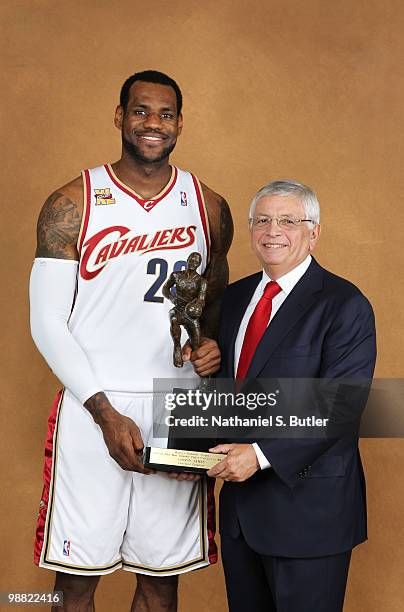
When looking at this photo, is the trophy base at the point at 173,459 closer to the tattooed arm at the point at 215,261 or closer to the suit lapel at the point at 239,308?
the suit lapel at the point at 239,308

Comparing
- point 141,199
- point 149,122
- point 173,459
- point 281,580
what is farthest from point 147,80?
point 281,580

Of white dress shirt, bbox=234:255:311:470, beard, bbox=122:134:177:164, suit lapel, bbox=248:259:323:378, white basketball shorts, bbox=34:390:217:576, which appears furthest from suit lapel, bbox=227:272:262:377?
beard, bbox=122:134:177:164

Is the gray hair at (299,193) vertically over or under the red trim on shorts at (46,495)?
over

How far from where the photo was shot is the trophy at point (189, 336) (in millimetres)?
2445

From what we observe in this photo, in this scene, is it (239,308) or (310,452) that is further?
(239,308)

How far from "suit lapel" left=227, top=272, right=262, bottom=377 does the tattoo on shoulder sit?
1.72 ft

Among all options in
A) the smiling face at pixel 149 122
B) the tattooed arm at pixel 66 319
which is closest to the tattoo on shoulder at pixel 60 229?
the tattooed arm at pixel 66 319

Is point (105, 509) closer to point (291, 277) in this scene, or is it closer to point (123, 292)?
point (123, 292)

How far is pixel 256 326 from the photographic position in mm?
2471

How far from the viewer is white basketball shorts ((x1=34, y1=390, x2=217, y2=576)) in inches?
107

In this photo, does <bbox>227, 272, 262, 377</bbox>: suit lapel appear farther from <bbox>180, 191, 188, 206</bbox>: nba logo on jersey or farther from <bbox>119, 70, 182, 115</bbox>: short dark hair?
<bbox>119, 70, 182, 115</bbox>: short dark hair

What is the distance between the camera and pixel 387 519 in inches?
145

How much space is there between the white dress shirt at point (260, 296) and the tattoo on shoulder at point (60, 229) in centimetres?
57

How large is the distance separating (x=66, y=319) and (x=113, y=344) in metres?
0.16
